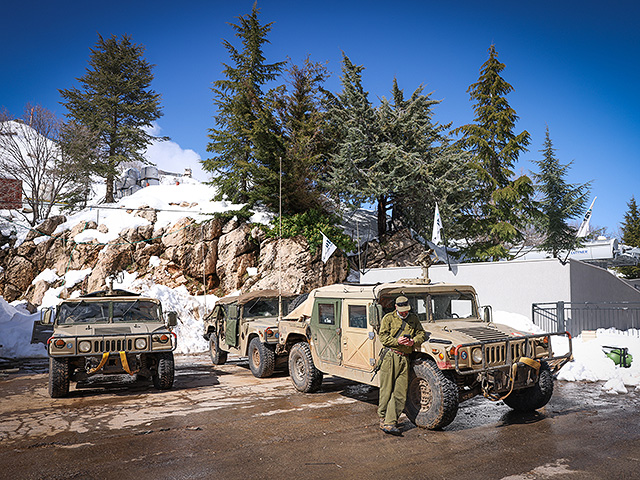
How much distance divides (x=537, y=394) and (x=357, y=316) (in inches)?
110

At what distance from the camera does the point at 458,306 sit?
25.3 feet

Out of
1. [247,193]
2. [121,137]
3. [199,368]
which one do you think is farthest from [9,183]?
[199,368]

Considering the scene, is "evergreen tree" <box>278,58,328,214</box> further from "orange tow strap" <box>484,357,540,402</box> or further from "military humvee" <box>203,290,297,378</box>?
"orange tow strap" <box>484,357,540,402</box>

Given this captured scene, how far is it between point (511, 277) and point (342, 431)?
11.5 metres

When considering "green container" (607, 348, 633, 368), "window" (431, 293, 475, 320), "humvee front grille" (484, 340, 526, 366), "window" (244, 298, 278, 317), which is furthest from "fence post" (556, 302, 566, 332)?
"window" (244, 298, 278, 317)

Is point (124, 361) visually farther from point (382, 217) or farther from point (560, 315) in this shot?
point (382, 217)

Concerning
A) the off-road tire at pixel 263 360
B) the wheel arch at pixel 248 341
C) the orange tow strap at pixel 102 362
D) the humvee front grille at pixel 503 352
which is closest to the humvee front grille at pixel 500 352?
the humvee front grille at pixel 503 352

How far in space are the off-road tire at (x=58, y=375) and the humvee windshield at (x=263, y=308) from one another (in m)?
4.43

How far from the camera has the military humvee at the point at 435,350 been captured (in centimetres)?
608

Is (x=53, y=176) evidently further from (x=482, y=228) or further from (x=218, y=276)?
(x=482, y=228)

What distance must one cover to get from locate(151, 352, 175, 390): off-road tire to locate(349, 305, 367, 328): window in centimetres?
371

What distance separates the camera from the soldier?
6.04m

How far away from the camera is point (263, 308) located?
12312 millimetres

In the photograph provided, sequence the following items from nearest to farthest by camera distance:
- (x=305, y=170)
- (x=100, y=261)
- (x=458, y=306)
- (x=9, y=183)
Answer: (x=458, y=306), (x=100, y=261), (x=305, y=170), (x=9, y=183)
